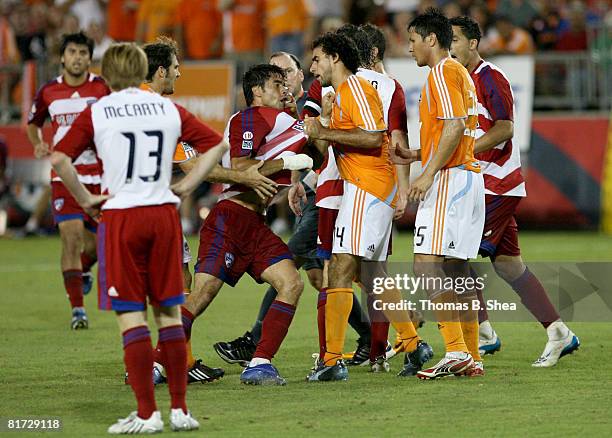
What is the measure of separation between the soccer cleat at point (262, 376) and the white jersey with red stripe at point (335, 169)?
1239mm

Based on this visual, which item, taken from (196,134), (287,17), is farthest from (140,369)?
(287,17)

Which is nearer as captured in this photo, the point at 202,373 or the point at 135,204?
the point at 135,204

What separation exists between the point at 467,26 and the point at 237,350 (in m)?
2.93

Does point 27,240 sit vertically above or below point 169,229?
below

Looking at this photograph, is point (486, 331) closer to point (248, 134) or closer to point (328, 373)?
point (328, 373)

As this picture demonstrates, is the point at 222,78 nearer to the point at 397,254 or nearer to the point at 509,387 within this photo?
the point at 397,254

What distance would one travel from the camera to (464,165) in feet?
26.0

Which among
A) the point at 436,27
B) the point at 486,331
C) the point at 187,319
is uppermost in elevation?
the point at 436,27

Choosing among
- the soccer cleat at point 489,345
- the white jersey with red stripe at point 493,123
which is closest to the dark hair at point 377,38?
the white jersey with red stripe at point 493,123

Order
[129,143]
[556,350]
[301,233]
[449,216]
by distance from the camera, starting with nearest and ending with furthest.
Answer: [129,143] → [449,216] → [556,350] → [301,233]

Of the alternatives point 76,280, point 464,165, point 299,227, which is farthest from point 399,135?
point 76,280

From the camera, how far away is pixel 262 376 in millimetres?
7676

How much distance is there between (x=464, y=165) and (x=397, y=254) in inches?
305

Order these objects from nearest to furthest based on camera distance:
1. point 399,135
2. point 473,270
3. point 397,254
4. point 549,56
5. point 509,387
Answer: point 509,387
point 399,135
point 473,270
point 397,254
point 549,56
